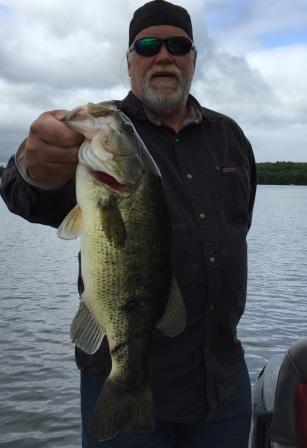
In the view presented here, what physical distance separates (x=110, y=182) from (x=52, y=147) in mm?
287

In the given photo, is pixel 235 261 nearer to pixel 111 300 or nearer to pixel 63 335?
pixel 111 300

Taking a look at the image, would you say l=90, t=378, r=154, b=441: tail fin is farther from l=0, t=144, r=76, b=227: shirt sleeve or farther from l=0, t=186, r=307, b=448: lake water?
l=0, t=186, r=307, b=448: lake water

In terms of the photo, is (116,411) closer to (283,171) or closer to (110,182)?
(110,182)

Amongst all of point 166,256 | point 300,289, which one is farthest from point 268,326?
point 166,256

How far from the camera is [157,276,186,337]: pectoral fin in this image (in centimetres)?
280

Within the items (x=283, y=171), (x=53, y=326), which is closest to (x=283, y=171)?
(x=283, y=171)

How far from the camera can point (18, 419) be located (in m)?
7.84

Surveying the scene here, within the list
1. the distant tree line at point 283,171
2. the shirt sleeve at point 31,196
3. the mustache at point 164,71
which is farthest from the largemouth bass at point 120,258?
the distant tree line at point 283,171

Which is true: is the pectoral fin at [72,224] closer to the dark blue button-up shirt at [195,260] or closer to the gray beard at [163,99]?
the dark blue button-up shirt at [195,260]

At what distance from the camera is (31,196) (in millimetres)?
2916

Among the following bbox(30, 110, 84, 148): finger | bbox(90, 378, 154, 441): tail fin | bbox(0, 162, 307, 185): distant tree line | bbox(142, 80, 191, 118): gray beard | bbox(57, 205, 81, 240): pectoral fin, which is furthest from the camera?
bbox(0, 162, 307, 185): distant tree line

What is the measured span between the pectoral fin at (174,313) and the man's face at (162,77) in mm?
1218

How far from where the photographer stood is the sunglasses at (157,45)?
360 centimetres

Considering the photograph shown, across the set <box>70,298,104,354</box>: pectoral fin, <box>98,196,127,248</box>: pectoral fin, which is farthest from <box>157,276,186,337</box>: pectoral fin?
<box>98,196,127,248</box>: pectoral fin
